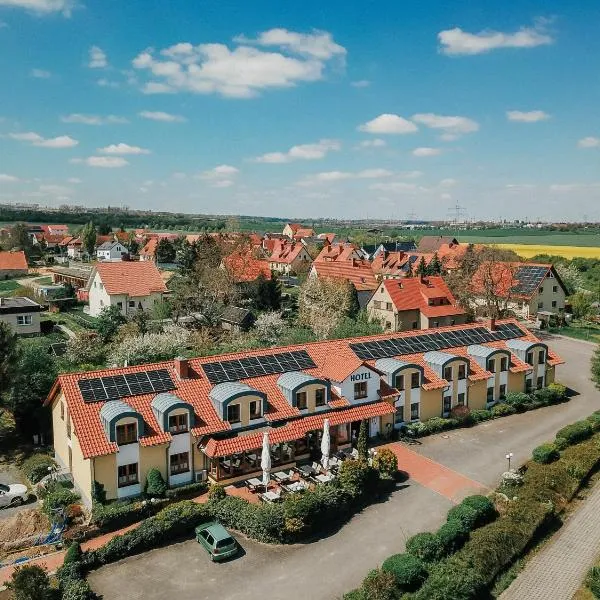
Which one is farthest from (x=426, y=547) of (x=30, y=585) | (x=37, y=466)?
(x=37, y=466)

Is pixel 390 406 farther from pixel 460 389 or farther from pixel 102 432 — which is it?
pixel 102 432

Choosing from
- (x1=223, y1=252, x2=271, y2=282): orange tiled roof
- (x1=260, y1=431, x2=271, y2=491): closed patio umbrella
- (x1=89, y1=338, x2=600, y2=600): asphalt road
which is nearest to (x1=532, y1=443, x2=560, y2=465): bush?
(x1=89, y1=338, x2=600, y2=600): asphalt road

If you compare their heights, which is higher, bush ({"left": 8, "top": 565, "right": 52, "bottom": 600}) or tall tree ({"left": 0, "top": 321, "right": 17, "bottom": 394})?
tall tree ({"left": 0, "top": 321, "right": 17, "bottom": 394})

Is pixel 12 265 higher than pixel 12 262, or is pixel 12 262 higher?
pixel 12 262

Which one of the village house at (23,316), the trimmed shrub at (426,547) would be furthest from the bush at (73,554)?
the village house at (23,316)

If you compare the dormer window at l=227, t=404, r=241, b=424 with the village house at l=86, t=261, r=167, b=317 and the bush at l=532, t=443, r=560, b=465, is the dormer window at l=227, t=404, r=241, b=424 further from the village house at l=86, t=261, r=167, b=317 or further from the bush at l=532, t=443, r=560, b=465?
the village house at l=86, t=261, r=167, b=317

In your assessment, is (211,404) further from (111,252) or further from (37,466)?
(111,252)
